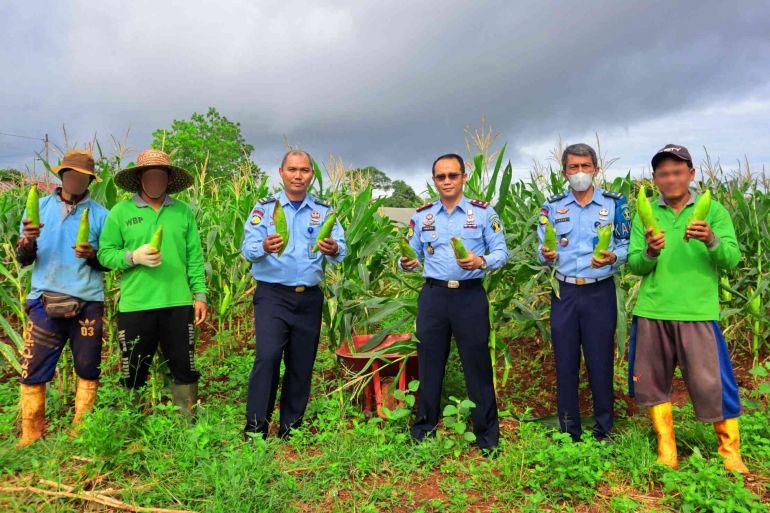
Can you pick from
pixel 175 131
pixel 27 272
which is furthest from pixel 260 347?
pixel 175 131

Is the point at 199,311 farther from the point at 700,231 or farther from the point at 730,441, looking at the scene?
the point at 730,441

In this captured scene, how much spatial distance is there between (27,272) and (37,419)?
53.2 inches

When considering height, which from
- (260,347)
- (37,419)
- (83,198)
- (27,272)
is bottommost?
(37,419)

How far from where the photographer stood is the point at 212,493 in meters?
2.70

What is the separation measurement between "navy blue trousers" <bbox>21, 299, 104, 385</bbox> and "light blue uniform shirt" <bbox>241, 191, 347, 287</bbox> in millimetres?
1116

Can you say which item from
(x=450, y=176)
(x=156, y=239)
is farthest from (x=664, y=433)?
(x=156, y=239)

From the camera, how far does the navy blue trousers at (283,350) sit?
333 cm

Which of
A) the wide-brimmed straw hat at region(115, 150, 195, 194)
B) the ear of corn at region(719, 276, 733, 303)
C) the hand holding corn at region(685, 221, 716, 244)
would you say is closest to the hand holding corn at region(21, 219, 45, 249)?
the wide-brimmed straw hat at region(115, 150, 195, 194)

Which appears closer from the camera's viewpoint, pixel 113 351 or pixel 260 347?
pixel 260 347

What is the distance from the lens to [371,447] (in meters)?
3.13

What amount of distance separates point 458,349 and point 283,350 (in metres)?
1.21

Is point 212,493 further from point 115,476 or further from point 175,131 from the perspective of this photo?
point 175,131

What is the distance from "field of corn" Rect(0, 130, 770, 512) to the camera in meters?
2.62

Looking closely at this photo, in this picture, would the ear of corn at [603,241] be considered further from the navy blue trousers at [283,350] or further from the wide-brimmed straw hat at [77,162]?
the wide-brimmed straw hat at [77,162]
